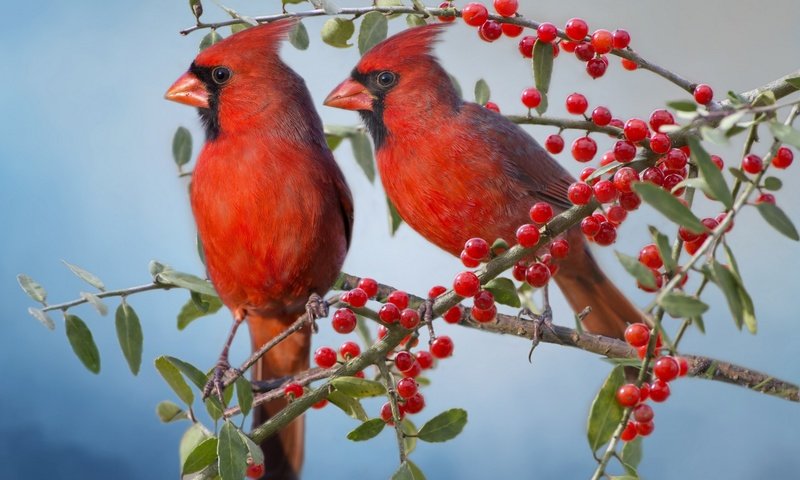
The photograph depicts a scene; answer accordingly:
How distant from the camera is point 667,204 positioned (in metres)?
0.84

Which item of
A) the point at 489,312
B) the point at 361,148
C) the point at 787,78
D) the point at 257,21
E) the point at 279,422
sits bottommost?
the point at 279,422

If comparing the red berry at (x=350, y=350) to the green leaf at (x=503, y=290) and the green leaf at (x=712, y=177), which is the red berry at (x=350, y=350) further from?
the green leaf at (x=712, y=177)

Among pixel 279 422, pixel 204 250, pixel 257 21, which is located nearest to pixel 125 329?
pixel 204 250

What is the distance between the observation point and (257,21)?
4.15ft

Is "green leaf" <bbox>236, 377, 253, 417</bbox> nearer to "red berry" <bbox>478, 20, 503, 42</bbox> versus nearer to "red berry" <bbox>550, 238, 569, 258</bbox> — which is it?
"red berry" <bbox>550, 238, 569, 258</bbox>

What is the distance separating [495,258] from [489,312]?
0.11 metres

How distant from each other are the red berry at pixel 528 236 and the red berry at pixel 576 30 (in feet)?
0.88

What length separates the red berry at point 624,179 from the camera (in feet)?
3.25

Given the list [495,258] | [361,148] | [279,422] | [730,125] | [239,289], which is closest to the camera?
[730,125]

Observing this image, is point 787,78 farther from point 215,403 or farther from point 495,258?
point 215,403

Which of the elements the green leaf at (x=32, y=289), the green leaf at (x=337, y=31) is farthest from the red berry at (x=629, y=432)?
the green leaf at (x=32, y=289)

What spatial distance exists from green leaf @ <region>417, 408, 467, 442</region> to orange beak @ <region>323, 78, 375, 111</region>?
41 cm

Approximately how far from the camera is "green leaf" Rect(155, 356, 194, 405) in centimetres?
118

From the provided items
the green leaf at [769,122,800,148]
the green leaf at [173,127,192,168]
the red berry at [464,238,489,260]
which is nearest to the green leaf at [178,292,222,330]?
the green leaf at [173,127,192,168]
